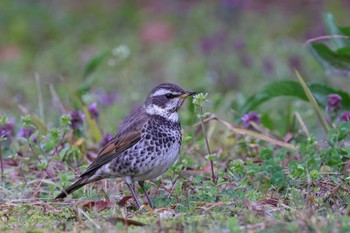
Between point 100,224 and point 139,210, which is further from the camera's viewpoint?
point 139,210

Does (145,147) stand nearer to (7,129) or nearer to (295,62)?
(7,129)

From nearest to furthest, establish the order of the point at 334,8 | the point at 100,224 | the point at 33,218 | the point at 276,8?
the point at 100,224 < the point at 33,218 < the point at 334,8 < the point at 276,8

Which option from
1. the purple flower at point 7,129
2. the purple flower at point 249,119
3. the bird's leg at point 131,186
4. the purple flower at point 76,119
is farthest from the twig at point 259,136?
the purple flower at point 7,129

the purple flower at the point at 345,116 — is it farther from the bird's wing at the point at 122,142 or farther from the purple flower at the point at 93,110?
the purple flower at the point at 93,110

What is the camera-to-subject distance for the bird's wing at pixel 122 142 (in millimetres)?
6789

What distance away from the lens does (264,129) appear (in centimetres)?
779

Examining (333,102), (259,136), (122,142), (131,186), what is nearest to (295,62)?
(333,102)

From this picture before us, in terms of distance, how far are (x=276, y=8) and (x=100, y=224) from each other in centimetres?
1184

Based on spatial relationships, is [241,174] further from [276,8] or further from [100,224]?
[276,8]

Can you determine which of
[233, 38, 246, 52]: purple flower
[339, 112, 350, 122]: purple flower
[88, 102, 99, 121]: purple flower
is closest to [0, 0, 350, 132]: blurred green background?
[233, 38, 246, 52]: purple flower

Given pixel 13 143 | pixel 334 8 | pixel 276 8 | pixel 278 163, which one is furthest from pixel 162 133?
pixel 276 8

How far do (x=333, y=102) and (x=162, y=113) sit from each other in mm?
1809

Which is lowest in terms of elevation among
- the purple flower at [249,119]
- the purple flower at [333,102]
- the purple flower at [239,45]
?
the purple flower at [333,102]

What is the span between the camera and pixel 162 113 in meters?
6.96
